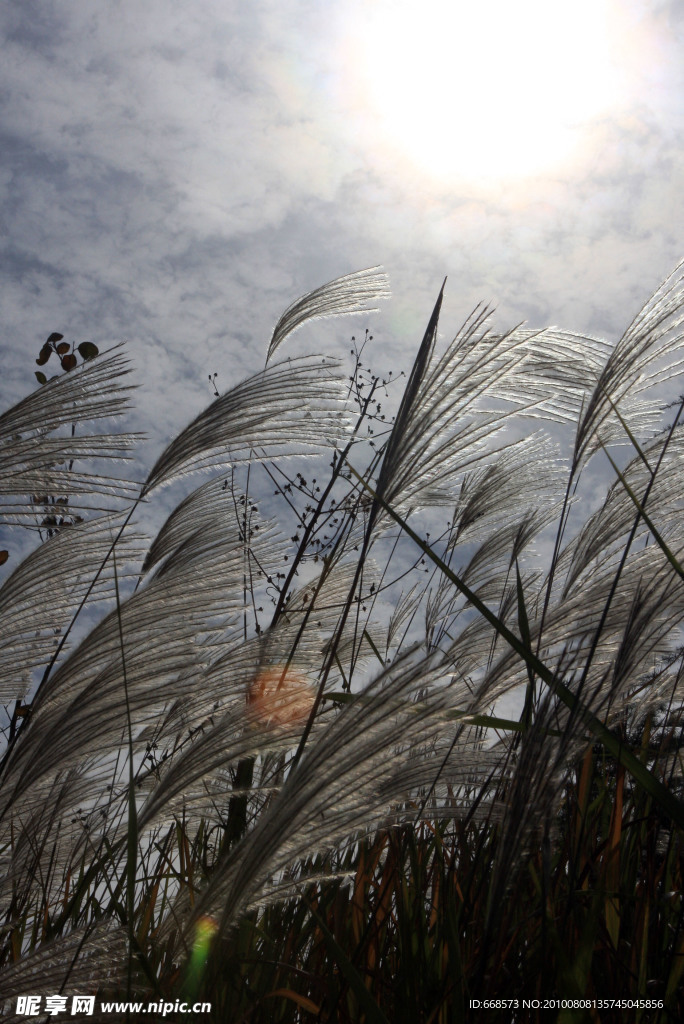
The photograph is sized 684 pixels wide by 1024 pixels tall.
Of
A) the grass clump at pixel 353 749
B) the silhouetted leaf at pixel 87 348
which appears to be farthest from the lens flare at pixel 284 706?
the silhouetted leaf at pixel 87 348

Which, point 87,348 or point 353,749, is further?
point 87,348

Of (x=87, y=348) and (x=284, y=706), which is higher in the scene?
(x=87, y=348)

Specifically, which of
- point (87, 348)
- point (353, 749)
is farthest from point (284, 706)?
point (87, 348)

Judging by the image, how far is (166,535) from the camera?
2330 millimetres

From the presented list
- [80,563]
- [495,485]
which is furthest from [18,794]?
[495,485]

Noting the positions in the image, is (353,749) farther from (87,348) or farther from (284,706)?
(87,348)

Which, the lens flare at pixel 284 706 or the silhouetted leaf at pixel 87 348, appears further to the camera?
the silhouetted leaf at pixel 87 348

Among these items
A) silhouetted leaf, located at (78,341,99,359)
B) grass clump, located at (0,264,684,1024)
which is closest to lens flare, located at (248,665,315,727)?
grass clump, located at (0,264,684,1024)

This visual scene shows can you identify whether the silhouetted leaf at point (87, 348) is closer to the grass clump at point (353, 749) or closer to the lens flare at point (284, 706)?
the grass clump at point (353, 749)

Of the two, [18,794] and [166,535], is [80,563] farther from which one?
[18,794]

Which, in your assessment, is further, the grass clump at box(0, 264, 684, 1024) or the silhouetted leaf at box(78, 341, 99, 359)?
the silhouetted leaf at box(78, 341, 99, 359)

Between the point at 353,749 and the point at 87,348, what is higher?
A: the point at 87,348

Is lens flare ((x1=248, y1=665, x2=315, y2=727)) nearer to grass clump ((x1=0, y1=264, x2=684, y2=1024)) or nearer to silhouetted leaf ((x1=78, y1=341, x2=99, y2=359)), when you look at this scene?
grass clump ((x1=0, y1=264, x2=684, y2=1024))

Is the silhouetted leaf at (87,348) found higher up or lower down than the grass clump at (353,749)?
higher up
